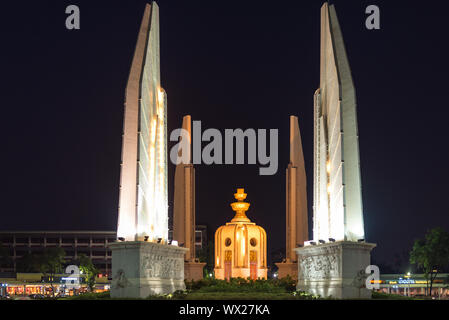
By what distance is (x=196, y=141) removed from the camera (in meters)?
58.9

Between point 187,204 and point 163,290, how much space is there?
19190 millimetres

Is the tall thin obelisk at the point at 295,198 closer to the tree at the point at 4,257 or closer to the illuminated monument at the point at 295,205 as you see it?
the illuminated monument at the point at 295,205

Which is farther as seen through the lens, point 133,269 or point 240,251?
point 240,251

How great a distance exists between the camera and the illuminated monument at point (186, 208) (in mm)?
54188

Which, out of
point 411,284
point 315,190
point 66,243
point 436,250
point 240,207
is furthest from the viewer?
point 66,243

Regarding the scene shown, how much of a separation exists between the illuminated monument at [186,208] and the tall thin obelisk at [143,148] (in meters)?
11.0

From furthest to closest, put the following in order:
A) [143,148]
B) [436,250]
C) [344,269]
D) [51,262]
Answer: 1. [51,262]
2. [436,250]
3. [143,148]
4. [344,269]

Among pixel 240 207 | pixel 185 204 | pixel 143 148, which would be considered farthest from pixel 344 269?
pixel 240 207

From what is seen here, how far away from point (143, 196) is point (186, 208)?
20121 millimetres

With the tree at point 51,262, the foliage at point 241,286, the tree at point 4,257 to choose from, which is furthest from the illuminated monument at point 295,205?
the tree at point 4,257

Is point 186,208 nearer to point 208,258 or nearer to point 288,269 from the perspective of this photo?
point 288,269

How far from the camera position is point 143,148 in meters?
35.9

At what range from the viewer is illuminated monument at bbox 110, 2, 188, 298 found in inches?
1286
